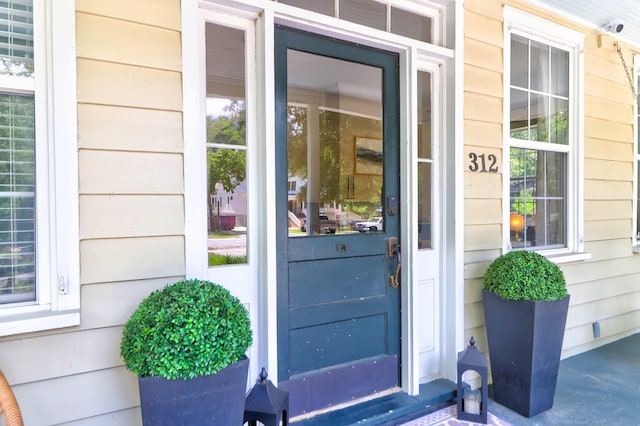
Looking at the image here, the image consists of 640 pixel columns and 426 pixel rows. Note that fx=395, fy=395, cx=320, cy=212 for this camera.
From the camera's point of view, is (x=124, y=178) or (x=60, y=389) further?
(x=124, y=178)

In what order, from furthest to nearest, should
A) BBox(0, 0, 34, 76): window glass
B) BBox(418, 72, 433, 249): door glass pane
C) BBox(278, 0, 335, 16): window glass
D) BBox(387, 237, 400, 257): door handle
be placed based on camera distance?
BBox(418, 72, 433, 249): door glass pane < BBox(387, 237, 400, 257): door handle < BBox(278, 0, 335, 16): window glass < BBox(0, 0, 34, 76): window glass

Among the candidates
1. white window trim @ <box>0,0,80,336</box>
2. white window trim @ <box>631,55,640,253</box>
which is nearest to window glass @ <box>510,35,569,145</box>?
white window trim @ <box>631,55,640,253</box>

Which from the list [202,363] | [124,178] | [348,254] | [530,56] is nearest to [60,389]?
[202,363]

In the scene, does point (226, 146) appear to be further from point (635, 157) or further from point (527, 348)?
point (635, 157)

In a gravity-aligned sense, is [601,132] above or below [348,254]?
above

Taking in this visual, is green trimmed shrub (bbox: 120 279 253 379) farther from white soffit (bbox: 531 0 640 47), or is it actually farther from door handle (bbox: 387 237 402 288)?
white soffit (bbox: 531 0 640 47)

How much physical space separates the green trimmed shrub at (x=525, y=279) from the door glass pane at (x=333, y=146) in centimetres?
76

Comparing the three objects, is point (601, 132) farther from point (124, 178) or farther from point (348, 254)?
point (124, 178)

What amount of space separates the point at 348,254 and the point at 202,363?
1.06 metres

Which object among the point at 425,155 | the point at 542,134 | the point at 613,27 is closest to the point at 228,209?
the point at 425,155

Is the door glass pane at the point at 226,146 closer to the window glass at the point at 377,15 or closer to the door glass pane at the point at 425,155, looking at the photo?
the window glass at the point at 377,15

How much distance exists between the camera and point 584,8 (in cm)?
288

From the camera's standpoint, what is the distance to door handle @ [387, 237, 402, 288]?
2297mm

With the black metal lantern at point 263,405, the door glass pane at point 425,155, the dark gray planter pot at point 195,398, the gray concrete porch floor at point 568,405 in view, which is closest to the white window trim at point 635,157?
the gray concrete porch floor at point 568,405
